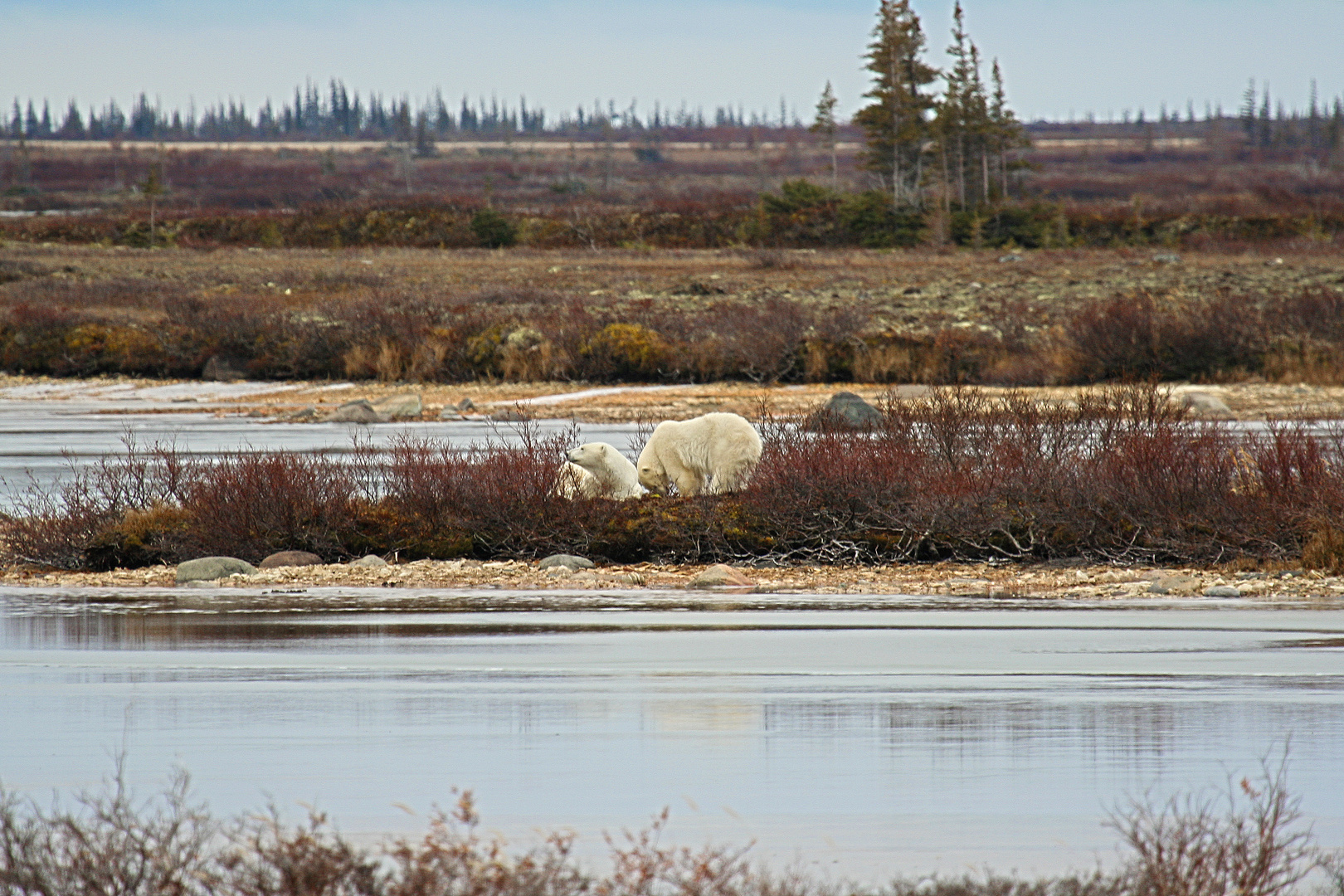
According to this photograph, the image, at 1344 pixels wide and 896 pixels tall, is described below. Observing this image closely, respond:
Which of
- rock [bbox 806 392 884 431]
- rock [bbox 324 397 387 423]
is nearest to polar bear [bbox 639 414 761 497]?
rock [bbox 806 392 884 431]

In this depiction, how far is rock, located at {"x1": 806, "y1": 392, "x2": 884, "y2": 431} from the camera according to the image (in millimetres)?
17078

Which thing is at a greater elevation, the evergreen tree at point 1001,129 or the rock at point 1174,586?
the evergreen tree at point 1001,129

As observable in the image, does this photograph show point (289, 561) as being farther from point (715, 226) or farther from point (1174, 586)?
point (715, 226)

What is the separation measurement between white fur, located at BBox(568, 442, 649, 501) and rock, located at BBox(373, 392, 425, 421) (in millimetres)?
14919

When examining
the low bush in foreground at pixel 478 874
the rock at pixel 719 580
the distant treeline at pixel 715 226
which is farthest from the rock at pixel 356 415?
the distant treeline at pixel 715 226

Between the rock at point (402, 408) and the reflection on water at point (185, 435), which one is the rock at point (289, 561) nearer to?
the reflection on water at point (185, 435)

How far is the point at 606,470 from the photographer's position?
577 inches

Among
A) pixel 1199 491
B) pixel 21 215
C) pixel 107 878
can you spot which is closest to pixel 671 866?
pixel 107 878

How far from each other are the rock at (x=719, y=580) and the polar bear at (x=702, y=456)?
2026mm

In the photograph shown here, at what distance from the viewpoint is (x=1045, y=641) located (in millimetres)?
9867

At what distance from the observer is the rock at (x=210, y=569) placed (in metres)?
13.2

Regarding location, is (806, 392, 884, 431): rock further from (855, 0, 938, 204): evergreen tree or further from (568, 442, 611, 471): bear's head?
(855, 0, 938, 204): evergreen tree

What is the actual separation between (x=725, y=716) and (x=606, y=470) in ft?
22.9

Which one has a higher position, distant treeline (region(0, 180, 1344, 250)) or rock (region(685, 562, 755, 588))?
distant treeline (region(0, 180, 1344, 250))
